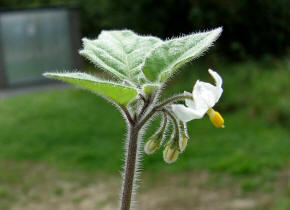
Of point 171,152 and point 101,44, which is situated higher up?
point 101,44

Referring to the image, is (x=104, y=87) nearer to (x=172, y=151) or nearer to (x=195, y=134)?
(x=172, y=151)

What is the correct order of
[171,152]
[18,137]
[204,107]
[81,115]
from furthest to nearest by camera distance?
[81,115] < [18,137] < [171,152] < [204,107]

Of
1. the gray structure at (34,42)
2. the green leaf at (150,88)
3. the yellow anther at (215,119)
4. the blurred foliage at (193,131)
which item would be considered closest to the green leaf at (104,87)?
the green leaf at (150,88)

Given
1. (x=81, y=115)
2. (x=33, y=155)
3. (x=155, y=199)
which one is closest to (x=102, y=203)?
(x=155, y=199)

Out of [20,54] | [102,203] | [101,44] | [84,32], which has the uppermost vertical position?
[84,32]

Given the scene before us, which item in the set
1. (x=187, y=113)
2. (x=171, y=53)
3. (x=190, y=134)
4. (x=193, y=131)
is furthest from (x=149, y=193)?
(x=187, y=113)

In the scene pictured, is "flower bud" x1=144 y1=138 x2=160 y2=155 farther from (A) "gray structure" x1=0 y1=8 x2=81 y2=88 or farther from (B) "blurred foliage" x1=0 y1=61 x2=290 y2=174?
(A) "gray structure" x1=0 y1=8 x2=81 y2=88

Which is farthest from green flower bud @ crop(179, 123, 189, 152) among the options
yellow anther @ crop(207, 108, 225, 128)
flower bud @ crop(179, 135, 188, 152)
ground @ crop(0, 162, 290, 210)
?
ground @ crop(0, 162, 290, 210)

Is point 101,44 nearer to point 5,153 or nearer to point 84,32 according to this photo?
point 5,153
